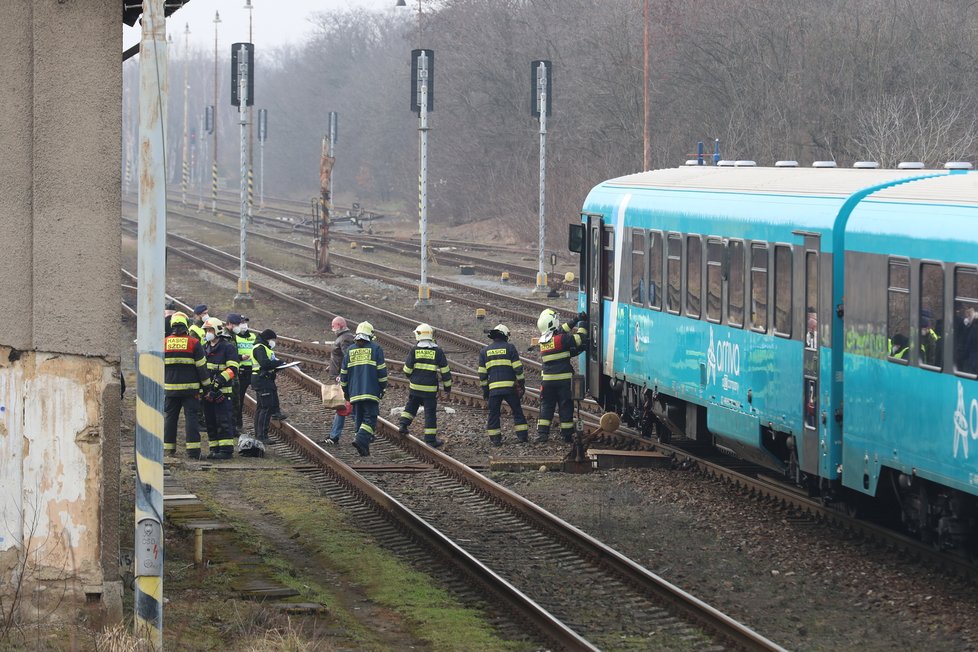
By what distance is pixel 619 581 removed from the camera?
457 inches

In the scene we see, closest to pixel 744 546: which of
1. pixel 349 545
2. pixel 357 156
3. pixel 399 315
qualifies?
pixel 349 545

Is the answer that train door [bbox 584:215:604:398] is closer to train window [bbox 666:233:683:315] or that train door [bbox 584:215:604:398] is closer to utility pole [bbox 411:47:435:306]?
train window [bbox 666:233:683:315]

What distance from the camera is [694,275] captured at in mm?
15336

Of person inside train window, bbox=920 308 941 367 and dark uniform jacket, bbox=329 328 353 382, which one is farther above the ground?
person inside train window, bbox=920 308 941 367

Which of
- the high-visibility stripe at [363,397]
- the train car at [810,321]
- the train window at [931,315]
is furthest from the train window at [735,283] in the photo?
the high-visibility stripe at [363,397]

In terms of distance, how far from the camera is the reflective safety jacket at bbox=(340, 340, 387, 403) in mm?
17078

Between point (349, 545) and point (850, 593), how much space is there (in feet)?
14.0

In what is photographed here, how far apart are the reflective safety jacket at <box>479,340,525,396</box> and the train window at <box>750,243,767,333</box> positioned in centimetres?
424

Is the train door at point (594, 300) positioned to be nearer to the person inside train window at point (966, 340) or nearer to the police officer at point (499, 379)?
the police officer at point (499, 379)

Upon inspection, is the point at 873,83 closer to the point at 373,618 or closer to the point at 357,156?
the point at 373,618

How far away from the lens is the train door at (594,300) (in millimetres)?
18172

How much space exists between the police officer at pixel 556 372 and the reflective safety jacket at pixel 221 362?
11.7ft

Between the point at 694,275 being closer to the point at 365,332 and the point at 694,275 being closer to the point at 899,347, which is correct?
the point at 365,332

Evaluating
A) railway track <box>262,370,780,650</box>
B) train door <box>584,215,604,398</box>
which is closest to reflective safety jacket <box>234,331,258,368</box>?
railway track <box>262,370,780,650</box>
